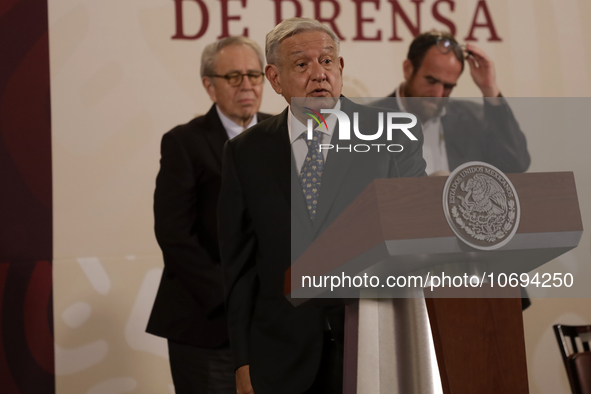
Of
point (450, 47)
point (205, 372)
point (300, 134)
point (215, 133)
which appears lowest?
point (205, 372)

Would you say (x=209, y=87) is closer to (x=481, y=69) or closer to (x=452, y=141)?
(x=452, y=141)

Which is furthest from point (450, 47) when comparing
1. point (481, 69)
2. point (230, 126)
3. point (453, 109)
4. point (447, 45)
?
point (230, 126)

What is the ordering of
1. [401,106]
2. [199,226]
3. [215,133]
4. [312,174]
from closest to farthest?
[312,174] → [199,226] → [215,133] → [401,106]

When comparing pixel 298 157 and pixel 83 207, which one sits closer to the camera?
pixel 298 157

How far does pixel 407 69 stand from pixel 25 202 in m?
2.06

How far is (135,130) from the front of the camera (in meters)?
3.14

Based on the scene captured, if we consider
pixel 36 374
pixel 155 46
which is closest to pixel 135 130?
pixel 155 46

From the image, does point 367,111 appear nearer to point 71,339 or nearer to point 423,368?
point 423,368

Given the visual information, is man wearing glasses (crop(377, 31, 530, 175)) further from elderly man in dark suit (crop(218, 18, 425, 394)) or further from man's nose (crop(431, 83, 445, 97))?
elderly man in dark suit (crop(218, 18, 425, 394))

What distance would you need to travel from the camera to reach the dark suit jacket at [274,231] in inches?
49.3

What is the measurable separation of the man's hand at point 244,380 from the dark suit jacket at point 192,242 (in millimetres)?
1124

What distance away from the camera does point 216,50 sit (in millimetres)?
3115

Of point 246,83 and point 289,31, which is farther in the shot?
point 246,83

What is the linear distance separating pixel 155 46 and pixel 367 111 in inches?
86.1
